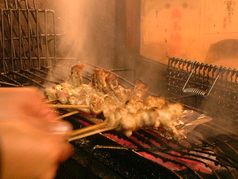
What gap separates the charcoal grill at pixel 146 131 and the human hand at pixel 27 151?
25.3 inches

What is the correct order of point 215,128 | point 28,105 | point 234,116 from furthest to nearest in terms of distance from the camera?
1. point 234,116
2. point 215,128
3. point 28,105

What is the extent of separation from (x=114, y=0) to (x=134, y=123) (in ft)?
12.2

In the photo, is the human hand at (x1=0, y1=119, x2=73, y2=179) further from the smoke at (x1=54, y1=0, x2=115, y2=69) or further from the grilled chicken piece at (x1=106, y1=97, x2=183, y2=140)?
the smoke at (x1=54, y1=0, x2=115, y2=69)

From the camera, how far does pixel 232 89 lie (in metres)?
3.15

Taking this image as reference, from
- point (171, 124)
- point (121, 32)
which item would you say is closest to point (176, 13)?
point (121, 32)

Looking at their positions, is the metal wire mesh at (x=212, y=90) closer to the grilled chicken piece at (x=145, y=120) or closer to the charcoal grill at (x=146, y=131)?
the charcoal grill at (x=146, y=131)

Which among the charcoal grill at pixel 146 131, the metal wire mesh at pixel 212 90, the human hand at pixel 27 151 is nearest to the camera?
the human hand at pixel 27 151

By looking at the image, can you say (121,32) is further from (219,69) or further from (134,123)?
(134,123)

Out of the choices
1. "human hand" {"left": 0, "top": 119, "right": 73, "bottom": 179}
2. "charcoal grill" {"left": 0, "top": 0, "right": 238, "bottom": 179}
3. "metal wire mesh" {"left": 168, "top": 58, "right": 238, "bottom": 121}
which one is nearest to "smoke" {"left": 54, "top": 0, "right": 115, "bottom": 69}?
"charcoal grill" {"left": 0, "top": 0, "right": 238, "bottom": 179}

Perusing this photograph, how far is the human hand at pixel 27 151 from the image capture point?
109 centimetres

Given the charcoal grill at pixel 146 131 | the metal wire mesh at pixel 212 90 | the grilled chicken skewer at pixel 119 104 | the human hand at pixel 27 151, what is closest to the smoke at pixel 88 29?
the charcoal grill at pixel 146 131

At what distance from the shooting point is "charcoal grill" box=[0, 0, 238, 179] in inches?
74.7

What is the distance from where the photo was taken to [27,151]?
1.14m

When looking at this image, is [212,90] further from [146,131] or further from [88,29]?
[88,29]
